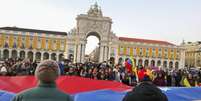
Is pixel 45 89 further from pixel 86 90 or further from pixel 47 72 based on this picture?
pixel 86 90

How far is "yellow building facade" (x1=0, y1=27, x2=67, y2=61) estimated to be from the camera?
97.4m

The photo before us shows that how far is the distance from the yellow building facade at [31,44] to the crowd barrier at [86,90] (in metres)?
89.0

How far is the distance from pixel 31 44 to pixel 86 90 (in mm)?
92775

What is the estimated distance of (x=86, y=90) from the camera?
27.6 ft

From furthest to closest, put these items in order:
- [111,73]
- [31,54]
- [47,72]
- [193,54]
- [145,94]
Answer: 1. [193,54]
2. [31,54]
3. [111,73]
4. [145,94]
5. [47,72]

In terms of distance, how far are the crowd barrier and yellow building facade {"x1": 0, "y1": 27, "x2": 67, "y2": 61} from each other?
3503 inches

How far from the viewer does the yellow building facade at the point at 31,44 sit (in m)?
97.4

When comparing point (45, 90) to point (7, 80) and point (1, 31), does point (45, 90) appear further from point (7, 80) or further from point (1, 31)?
point (1, 31)

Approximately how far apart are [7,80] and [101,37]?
90190 millimetres

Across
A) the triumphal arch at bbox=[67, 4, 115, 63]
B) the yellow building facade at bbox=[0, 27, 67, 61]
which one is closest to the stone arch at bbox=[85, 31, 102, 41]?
the triumphal arch at bbox=[67, 4, 115, 63]

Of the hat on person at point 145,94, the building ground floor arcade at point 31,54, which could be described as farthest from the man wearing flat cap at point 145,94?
the building ground floor arcade at point 31,54

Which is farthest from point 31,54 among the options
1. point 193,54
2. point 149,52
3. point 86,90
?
point 86,90

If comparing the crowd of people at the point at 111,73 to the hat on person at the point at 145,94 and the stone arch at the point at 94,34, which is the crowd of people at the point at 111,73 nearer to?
the hat on person at the point at 145,94

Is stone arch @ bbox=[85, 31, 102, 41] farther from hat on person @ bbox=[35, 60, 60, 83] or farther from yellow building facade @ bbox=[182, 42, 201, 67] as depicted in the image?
hat on person @ bbox=[35, 60, 60, 83]
